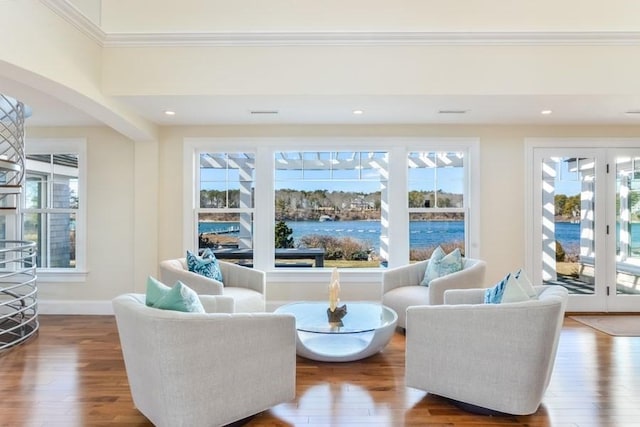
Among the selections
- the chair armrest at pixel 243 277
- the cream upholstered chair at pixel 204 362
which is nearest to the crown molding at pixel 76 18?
the cream upholstered chair at pixel 204 362

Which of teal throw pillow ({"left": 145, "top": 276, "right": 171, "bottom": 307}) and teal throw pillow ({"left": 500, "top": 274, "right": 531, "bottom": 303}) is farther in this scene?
teal throw pillow ({"left": 500, "top": 274, "right": 531, "bottom": 303})

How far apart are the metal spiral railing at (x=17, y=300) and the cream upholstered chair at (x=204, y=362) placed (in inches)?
89.0

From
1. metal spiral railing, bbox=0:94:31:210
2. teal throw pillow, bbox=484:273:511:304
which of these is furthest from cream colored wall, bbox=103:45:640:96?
teal throw pillow, bbox=484:273:511:304

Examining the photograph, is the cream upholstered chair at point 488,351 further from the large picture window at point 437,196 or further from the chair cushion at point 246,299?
the large picture window at point 437,196

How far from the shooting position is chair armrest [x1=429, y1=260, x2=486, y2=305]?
12.0ft

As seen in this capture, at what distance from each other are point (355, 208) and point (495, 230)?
5.85ft

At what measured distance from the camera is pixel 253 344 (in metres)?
2.21

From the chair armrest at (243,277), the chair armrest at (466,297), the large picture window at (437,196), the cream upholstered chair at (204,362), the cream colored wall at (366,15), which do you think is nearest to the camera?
the cream upholstered chair at (204,362)

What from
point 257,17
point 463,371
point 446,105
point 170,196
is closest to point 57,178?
point 170,196

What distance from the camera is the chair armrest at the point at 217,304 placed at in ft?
9.69

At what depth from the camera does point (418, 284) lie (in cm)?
431

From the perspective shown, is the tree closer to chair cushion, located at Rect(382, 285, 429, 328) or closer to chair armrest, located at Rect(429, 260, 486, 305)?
chair cushion, located at Rect(382, 285, 429, 328)

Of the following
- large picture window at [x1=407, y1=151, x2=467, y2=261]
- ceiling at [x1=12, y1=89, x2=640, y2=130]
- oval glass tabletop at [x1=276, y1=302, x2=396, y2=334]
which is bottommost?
oval glass tabletop at [x1=276, y1=302, x2=396, y2=334]

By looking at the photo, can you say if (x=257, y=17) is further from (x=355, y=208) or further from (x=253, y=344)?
(x=253, y=344)
